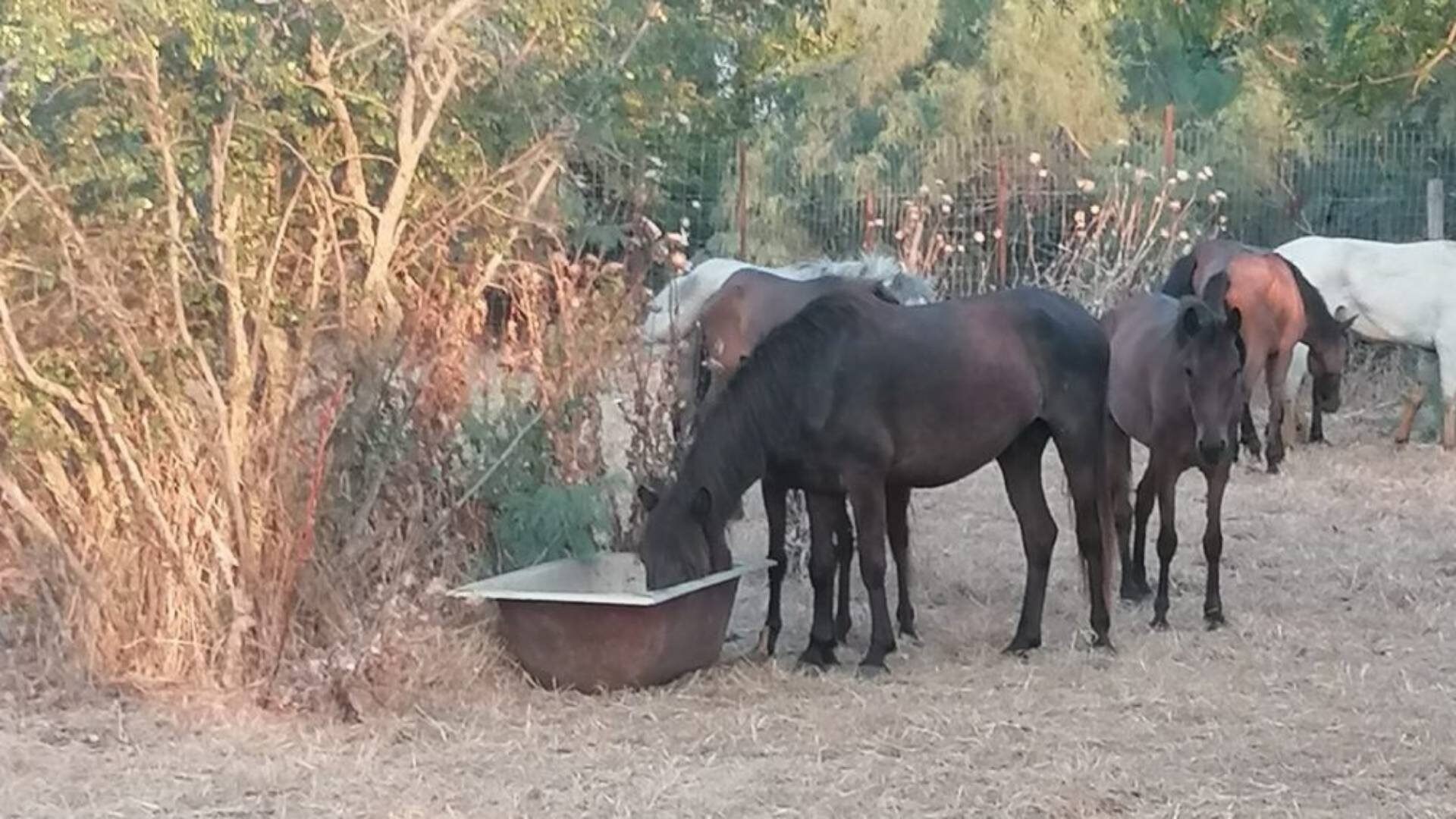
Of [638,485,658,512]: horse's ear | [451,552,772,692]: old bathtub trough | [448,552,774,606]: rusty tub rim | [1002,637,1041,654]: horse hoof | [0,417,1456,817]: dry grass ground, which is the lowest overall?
[0,417,1456,817]: dry grass ground

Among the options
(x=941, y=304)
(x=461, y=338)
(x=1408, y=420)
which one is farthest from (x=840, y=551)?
(x=1408, y=420)

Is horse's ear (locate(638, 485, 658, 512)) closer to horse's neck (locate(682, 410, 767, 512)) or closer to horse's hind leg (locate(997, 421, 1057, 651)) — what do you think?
horse's neck (locate(682, 410, 767, 512))

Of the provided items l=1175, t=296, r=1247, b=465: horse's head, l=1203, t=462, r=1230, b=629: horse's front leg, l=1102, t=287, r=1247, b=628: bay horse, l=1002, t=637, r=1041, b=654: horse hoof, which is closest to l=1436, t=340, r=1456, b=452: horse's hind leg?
l=1102, t=287, r=1247, b=628: bay horse

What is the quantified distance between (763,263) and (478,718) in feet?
32.0

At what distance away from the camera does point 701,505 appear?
6039mm

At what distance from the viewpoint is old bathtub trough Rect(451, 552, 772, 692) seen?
18.8 ft

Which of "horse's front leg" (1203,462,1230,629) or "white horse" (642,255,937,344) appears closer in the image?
"horse's front leg" (1203,462,1230,629)

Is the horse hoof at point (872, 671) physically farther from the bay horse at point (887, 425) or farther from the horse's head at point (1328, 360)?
the horse's head at point (1328, 360)

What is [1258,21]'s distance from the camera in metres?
6.68

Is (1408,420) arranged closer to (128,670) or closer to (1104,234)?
(1104,234)

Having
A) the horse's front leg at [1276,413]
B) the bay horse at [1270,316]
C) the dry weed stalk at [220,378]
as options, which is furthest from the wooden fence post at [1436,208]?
the dry weed stalk at [220,378]

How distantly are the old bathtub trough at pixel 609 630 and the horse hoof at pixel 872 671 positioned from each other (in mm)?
532

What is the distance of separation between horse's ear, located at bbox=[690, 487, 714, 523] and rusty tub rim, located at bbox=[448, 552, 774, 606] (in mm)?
194

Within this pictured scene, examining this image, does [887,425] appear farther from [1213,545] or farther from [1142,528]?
[1142,528]
